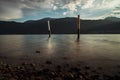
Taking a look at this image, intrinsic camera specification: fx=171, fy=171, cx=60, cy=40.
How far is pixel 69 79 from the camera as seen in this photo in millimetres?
9930

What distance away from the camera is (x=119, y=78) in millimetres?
10211

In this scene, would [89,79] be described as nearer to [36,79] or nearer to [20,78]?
[36,79]

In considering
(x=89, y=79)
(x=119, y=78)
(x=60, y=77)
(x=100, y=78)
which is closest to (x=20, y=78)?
(x=60, y=77)

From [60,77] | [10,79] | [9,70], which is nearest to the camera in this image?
[10,79]

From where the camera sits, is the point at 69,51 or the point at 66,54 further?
the point at 69,51

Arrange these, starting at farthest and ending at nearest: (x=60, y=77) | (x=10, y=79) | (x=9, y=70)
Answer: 1. (x=9, y=70)
2. (x=60, y=77)
3. (x=10, y=79)

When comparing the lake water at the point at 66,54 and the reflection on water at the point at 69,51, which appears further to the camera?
the reflection on water at the point at 69,51

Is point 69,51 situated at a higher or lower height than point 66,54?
lower

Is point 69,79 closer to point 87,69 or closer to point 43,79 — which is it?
point 43,79

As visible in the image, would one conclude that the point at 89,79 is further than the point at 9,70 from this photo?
No

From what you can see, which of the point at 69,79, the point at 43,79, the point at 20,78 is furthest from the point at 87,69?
the point at 20,78

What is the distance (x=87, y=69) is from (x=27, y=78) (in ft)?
16.5

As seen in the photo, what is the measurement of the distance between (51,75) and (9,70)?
3.40 m

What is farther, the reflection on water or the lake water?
the reflection on water
